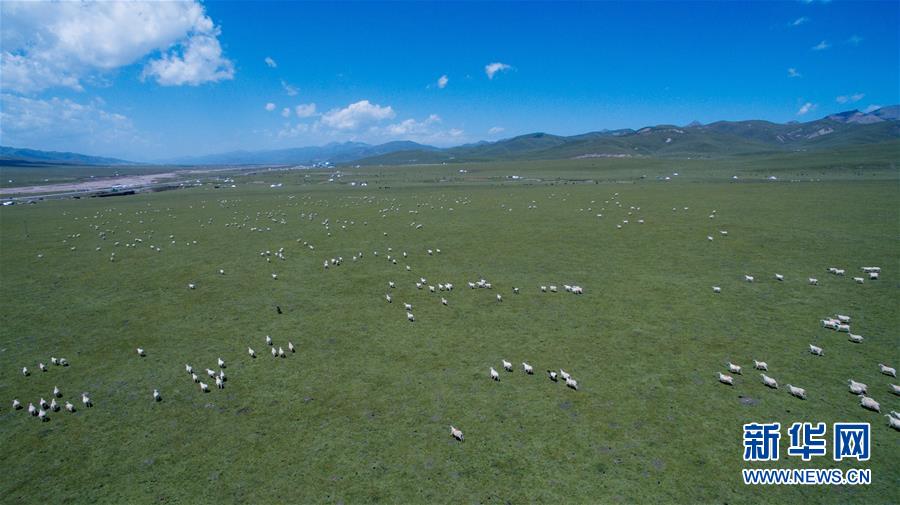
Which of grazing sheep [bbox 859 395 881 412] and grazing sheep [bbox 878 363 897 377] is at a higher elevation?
grazing sheep [bbox 878 363 897 377]

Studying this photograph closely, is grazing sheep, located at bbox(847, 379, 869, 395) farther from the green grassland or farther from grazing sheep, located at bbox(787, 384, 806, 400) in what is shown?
grazing sheep, located at bbox(787, 384, 806, 400)

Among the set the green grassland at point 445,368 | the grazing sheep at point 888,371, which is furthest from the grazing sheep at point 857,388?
the grazing sheep at point 888,371

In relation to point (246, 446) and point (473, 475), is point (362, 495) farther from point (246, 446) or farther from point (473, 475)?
point (246, 446)

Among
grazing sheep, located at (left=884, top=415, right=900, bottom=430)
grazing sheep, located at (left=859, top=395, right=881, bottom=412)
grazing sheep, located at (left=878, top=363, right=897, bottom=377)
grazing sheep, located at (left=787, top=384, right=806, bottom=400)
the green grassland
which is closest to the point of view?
the green grassland

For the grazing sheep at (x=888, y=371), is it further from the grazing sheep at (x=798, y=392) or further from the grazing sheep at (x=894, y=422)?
the grazing sheep at (x=798, y=392)

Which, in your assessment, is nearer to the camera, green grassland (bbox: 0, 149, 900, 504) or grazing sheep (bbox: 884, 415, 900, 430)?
green grassland (bbox: 0, 149, 900, 504)

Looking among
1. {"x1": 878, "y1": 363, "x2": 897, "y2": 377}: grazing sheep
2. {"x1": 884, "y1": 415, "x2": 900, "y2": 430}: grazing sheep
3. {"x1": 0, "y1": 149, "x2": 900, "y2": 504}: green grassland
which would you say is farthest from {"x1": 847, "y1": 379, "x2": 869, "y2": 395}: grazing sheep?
{"x1": 878, "y1": 363, "x2": 897, "y2": 377}: grazing sheep

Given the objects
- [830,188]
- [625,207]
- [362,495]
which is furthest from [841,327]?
[830,188]
